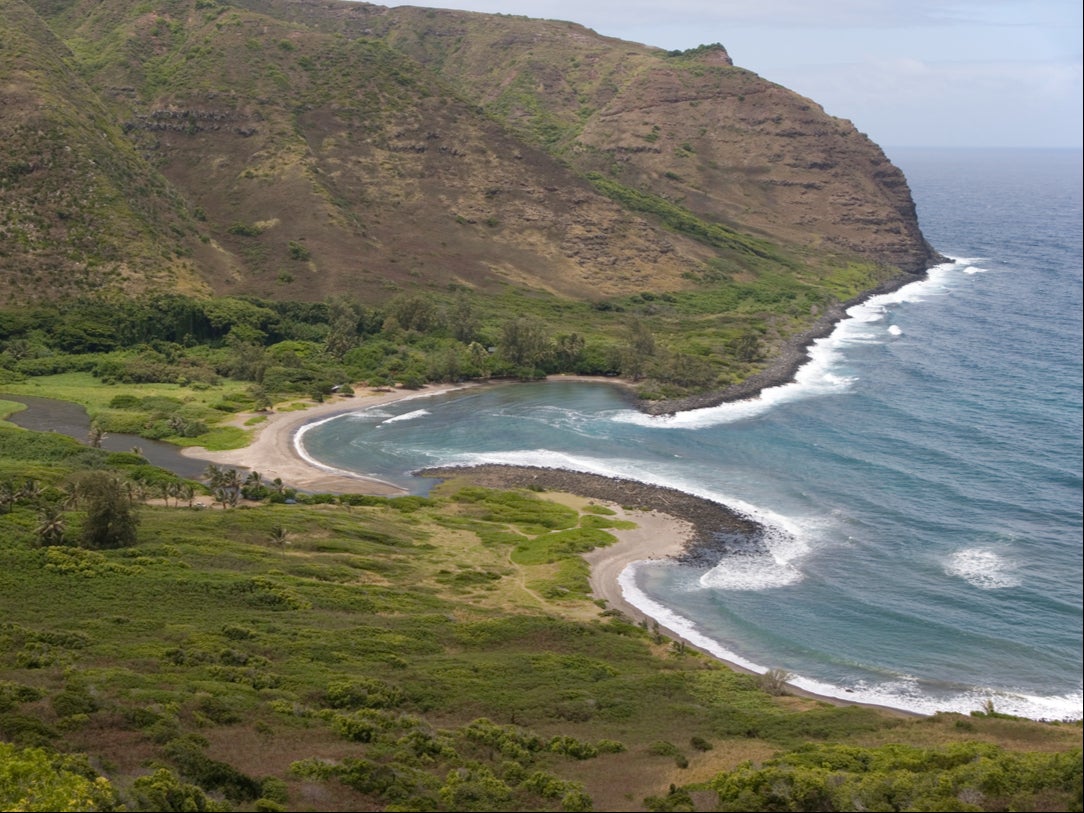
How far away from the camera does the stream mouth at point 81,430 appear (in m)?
97.1

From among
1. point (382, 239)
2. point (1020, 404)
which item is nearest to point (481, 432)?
point (1020, 404)

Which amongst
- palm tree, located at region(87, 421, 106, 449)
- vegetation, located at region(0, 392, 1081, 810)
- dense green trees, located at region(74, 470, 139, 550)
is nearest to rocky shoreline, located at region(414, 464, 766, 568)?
vegetation, located at region(0, 392, 1081, 810)

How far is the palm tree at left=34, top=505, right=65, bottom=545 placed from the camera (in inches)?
2566

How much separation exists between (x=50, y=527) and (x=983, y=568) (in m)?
57.8

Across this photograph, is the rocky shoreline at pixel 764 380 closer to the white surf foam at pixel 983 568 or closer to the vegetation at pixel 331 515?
the vegetation at pixel 331 515

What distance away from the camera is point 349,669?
51812 millimetres

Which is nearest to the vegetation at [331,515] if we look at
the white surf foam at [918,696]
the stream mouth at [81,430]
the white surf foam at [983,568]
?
the stream mouth at [81,430]

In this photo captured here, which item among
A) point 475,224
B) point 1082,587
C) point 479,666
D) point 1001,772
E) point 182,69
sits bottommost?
point 479,666

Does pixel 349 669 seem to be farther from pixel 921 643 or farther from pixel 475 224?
pixel 475 224

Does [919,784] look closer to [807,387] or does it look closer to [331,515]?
[331,515]

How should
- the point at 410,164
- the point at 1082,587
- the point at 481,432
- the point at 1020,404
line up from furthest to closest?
1. the point at 410,164
2. the point at 481,432
3. the point at 1020,404
4. the point at 1082,587

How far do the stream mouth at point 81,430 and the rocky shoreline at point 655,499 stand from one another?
71.7 feet

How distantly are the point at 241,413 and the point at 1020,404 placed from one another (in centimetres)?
7993

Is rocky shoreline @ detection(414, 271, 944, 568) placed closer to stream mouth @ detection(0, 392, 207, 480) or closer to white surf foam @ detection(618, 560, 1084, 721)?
white surf foam @ detection(618, 560, 1084, 721)
